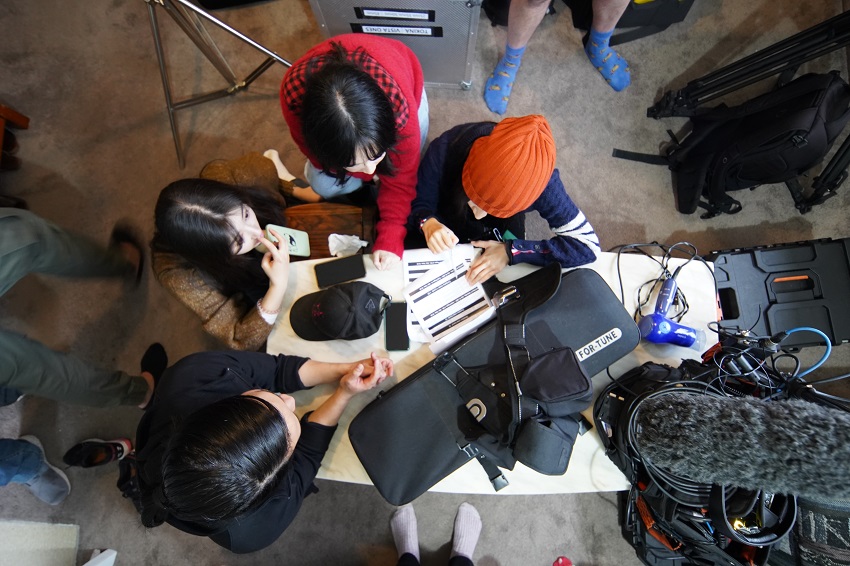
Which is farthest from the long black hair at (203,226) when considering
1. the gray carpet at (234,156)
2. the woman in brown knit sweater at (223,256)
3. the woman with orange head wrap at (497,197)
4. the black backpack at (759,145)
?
the black backpack at (759,145)

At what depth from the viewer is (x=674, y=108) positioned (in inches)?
78.6

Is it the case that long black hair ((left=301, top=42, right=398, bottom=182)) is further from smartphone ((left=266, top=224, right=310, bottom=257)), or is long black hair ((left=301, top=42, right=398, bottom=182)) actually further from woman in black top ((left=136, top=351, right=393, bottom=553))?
woman in black top ((left=136, top=351, right=393, bottom=553))

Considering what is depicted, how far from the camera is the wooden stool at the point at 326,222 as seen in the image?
1.50 metres

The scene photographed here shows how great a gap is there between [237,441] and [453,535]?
50.2 inches

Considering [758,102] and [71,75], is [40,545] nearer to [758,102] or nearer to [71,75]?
[71,75]

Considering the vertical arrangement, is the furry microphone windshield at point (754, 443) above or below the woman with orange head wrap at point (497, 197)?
below

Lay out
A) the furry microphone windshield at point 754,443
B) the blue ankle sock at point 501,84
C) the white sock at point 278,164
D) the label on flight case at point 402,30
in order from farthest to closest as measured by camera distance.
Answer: the blue ankle sock at point 501,84 → the white sock at point 278,164 → the label on flight case at point 402,30 → the furry microphone windshield at point 754,443

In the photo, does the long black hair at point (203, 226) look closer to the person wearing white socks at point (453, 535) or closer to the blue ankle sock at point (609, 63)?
the person wearing white socks at point (453, 535)

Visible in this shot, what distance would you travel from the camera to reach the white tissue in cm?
146

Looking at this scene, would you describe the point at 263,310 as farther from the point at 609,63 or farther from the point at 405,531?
the point at 609,63

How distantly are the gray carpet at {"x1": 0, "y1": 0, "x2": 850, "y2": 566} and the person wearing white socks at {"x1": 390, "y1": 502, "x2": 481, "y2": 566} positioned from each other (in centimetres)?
5

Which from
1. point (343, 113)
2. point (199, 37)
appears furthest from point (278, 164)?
point (343, 113)

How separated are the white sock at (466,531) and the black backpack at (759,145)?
171 cm

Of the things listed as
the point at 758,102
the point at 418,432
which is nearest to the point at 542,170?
the point at 418,432
